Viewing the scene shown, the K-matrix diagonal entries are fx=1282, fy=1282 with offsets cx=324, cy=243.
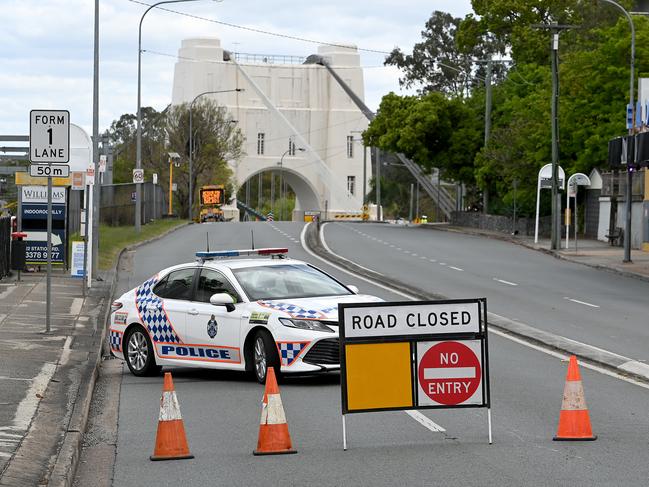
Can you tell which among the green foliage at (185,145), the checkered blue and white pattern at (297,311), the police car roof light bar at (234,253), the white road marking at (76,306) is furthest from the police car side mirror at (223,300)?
the green foliage at (185,145)

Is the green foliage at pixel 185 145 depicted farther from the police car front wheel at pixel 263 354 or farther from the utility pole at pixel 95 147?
the police car front wheel at pixel 263 354

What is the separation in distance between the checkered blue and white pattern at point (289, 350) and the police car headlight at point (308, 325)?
22 cm

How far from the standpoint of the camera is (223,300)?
582 inches

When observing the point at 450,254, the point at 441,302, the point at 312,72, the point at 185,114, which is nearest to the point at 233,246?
the point at 450,254

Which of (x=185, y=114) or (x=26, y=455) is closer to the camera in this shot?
(x=26, y=455)

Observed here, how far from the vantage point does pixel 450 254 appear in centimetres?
4631

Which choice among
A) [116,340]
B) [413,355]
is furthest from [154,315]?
[413,355]

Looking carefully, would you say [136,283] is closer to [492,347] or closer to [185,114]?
[492,347]

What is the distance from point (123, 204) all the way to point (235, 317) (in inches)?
2066

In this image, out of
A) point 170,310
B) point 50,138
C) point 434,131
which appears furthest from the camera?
point 434,131

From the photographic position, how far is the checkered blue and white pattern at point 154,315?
15.9 m

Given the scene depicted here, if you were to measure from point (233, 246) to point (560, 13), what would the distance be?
105 ft

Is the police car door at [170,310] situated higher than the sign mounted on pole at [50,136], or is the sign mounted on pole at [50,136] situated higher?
the sign mounted on pole at [50,136]

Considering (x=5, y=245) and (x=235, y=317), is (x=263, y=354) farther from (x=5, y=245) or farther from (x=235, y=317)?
(x=5, y=245)
